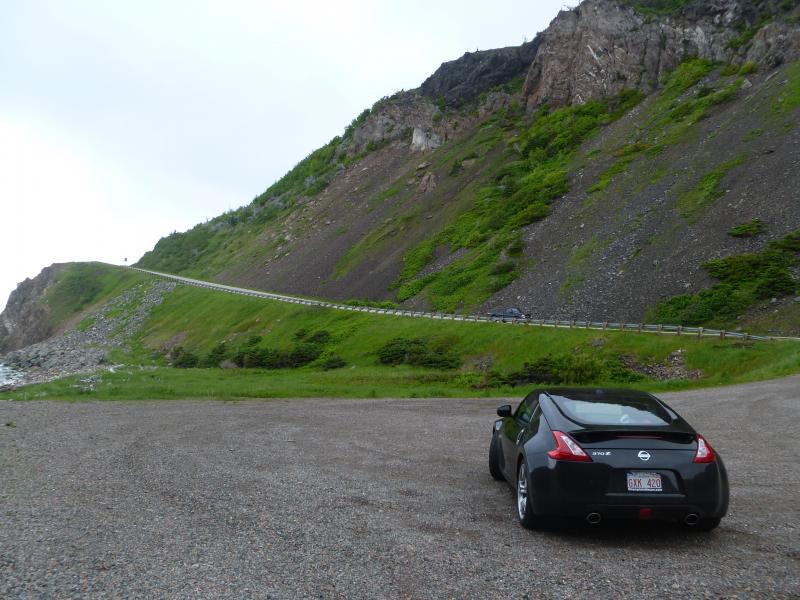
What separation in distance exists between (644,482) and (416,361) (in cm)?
3247

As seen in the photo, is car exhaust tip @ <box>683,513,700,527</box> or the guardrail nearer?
car exhaust tip @ <box>683,513,700,527</box>

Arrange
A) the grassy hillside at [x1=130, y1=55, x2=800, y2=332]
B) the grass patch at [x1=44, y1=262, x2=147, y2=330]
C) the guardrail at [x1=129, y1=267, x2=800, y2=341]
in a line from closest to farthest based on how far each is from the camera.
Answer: the guardrail at [x1=129, y1=267, x2=800, y2=341] → the grassy hillside at [x1=130, y1=55, x2=800, y2=332] → the grass patch at [x1=44, y1=262, x2=147, y2=330]

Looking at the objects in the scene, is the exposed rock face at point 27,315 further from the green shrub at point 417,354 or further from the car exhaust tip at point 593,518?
the car exhaust tip at point 593,518

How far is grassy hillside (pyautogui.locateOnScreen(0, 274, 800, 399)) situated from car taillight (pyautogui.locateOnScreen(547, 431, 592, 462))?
20.6 metres

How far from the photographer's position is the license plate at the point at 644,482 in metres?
6.76

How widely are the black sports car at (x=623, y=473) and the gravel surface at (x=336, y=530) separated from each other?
35 centimetres

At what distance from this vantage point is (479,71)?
11688 cm

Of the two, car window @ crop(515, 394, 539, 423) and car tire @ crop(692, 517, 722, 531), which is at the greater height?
car window @ crop(515, 394, 539, 423)

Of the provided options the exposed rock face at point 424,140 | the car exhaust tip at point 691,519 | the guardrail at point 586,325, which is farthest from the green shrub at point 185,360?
the exposed rock face at point 424,140

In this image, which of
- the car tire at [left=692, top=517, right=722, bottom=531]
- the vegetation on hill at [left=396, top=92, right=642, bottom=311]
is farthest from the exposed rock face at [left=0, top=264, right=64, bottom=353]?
the car tire at [left=692, top=517, right=722, bottom=531]

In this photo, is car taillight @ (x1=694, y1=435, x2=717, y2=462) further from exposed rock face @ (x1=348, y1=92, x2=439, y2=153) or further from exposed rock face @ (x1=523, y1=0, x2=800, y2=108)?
exposed rock face @ (x1=348, y1=92, x2=439, y2=153)

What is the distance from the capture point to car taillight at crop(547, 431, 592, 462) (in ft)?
22.7

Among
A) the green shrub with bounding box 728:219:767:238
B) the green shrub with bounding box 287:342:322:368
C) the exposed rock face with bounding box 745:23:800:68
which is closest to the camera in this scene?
the green shrub with bounding box 728:219:767:238

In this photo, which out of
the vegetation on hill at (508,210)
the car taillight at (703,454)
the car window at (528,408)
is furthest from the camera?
the vegetation on hill at (508,210)
